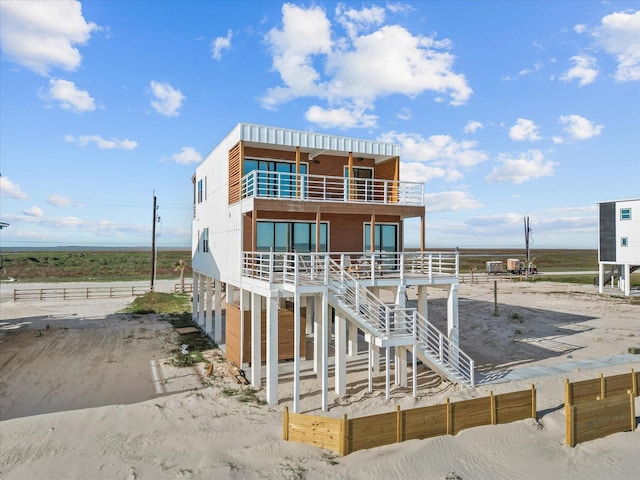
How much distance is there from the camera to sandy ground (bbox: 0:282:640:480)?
10.4m

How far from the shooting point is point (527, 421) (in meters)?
12.9

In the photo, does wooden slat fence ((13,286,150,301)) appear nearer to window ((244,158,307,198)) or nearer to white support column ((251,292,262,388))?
window ((244,158,307,198))

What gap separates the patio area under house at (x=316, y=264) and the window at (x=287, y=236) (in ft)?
0.16

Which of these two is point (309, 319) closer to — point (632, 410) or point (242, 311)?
point (242, 311)

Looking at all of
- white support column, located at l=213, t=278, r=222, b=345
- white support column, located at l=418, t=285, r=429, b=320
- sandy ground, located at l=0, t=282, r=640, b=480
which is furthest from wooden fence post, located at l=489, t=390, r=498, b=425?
white support column, located at l=213, t=278, r=222, b=345

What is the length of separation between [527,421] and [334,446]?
6.36 m

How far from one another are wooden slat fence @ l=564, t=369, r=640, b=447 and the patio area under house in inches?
141

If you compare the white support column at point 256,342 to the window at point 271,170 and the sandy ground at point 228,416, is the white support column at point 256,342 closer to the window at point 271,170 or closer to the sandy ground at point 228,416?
the sandy ground at point 228,416

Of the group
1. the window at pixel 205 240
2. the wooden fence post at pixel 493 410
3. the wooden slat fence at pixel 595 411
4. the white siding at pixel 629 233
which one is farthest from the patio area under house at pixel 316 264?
the white siding at pixel 629 233

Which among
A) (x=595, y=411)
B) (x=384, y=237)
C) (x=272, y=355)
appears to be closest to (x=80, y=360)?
(x=272, y=355)

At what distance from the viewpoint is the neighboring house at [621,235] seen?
4047cm

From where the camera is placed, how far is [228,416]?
13.5 m

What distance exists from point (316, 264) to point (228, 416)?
699 cm

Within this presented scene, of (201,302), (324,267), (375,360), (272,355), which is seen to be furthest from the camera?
(201,302)
